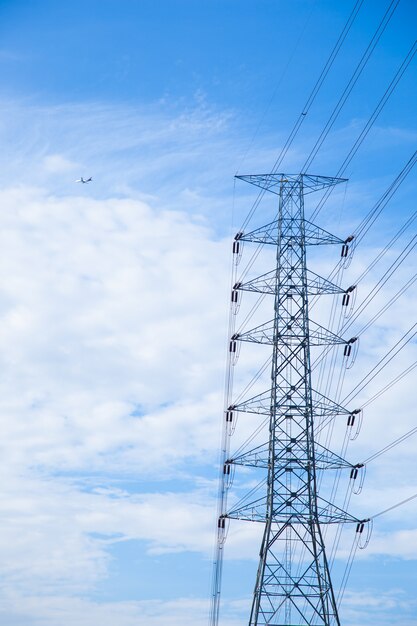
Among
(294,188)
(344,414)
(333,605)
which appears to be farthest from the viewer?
(294,188)

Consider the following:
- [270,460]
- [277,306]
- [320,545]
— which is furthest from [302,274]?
[320,545]

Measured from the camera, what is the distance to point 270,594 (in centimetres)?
5931

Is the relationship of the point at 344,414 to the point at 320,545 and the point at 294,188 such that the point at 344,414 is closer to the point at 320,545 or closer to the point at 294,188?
the point at 320,545

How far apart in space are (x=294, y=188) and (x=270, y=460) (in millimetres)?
18401

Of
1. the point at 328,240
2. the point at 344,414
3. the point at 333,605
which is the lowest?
the point at 333,605

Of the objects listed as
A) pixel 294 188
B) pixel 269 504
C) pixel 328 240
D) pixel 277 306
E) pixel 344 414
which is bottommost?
pixel 269 504

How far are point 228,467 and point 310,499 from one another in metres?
6.01

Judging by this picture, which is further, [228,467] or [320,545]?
[228,467]

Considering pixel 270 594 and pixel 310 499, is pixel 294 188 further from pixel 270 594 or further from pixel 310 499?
pixel 270 594

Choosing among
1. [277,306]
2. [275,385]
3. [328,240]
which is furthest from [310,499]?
[328,240]

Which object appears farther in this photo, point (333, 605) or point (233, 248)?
point (233, 248)

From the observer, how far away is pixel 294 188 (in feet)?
224

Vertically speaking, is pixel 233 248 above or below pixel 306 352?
above

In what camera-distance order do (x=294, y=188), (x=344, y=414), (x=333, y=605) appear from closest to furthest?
(x=333, y=605) → (x=344, y=414) → (x=294, y=188)
